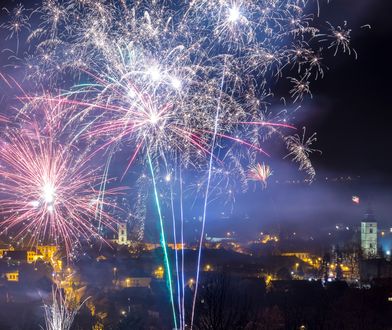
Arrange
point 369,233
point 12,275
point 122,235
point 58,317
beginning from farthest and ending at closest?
point 369,233 < point 122,235 < point 12,275 < point 58,317

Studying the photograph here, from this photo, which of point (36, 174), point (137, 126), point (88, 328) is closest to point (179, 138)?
point (137, 126)

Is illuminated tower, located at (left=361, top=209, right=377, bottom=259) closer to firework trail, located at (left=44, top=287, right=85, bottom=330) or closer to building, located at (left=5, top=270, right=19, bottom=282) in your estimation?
building, located at (left=5, top=270, right=19, bottom=282)

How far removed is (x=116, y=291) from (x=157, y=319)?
14.2 ft

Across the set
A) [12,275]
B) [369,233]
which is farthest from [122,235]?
[369,233]

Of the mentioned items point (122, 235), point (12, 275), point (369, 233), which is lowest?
point (12, 275)

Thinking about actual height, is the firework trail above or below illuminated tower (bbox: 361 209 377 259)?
below

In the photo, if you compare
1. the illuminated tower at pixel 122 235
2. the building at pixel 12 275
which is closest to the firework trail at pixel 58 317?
the building at pixel 12 275

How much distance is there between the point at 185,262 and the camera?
86.8ft

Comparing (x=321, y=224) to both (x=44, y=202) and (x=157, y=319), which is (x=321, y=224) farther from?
(x=44, y=202)

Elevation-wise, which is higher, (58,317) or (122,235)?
(122,235)

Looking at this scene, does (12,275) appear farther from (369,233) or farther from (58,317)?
(369,233)

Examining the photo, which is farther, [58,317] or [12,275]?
[12,275]

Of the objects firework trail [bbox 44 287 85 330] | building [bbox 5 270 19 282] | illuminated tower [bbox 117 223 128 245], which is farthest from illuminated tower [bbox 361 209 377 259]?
firework trail [bbox 44 287 85 330]

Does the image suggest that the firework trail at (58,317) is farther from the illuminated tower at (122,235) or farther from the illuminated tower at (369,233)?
the illuminated tower at (369,233)
